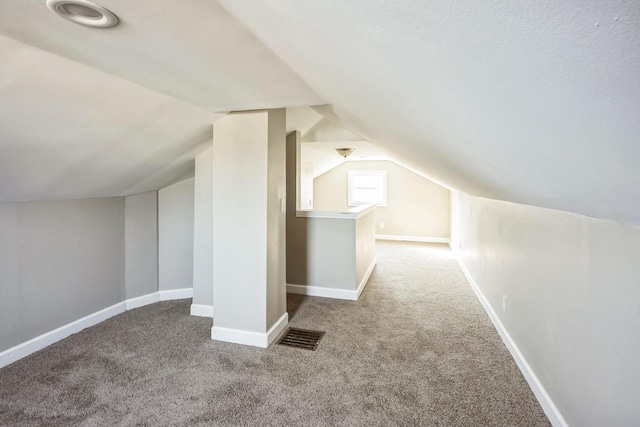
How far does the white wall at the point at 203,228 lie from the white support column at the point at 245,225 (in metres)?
0.56

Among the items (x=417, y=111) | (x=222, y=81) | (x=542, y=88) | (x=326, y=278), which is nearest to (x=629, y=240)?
(x=417, y=111)

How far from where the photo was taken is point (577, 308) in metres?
1.55

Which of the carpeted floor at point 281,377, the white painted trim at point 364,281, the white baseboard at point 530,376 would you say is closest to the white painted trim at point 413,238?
the white painted trim at point 364,281

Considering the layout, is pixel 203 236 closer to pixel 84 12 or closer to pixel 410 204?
pixel 84 12

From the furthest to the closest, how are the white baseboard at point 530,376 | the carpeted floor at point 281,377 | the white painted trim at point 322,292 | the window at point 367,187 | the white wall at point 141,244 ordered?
the window at point 367,187 < the white painted trim at point 322,292 < the white wall at point 141,244 < the carpeted floor at point 281,377 < the white baseboard at point 530,376

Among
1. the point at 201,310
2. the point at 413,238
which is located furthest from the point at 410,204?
the point at 201,310

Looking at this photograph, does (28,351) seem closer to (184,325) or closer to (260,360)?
(184,325)

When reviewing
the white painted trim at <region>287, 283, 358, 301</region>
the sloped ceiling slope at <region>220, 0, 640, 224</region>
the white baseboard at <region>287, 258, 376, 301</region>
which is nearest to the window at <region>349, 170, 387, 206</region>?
the white baseboard at <region>287, 258, 376, 301</region>

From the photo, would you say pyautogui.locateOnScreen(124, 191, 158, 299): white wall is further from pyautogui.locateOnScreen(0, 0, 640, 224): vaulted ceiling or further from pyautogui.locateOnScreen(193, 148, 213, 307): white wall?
pyautogui.locateOnScreen(0, 0, 640, 224): vaulted ceiling

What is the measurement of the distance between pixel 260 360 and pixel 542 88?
2.45 meters

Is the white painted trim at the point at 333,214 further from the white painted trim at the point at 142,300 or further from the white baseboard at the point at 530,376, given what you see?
the white painted trim at the point at 142,300

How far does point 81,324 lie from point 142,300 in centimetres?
66

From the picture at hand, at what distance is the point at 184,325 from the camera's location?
3088 millimetres

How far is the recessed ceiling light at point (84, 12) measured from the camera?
1.12m
